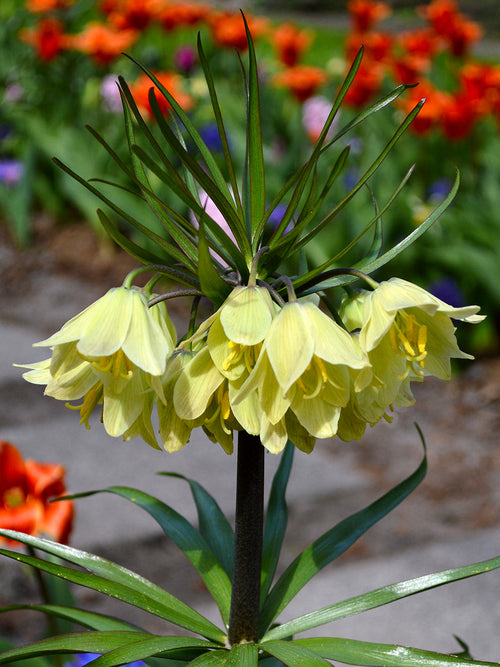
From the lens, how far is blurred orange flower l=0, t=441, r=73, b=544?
124cm

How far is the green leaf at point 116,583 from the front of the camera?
755 mm

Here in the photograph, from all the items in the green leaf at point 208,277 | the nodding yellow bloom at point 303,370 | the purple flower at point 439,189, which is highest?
the purple flower at point 439,189

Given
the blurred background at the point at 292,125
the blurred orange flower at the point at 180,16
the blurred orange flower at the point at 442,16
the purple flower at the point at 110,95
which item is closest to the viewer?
the blurred background at the point at 292,125

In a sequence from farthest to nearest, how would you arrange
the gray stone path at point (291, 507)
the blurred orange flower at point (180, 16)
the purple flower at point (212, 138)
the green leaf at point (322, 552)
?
1. the blurred orange flower at point (180, 16)
2. the purple flower at point (212, 138)
3. the gray stone path at point (291, 507)
4. the green leaf at point (322, 552)

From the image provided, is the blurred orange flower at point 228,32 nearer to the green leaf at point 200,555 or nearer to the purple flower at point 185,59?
the purple flower at point 185,59

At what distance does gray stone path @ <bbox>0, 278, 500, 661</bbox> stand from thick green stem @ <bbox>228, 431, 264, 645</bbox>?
1353mm

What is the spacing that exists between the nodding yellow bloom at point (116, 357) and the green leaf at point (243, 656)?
0.71 feet

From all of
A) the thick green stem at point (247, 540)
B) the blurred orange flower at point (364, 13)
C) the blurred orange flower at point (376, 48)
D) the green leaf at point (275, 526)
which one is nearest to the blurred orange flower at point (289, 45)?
the blurred orange flower at point (364, 13)

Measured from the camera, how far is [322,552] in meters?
0.89

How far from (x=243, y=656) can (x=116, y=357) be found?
1.00ft

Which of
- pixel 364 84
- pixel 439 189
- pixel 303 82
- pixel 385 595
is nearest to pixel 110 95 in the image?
pixel 303 82

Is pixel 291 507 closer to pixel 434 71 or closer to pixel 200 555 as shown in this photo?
pixel 200 555

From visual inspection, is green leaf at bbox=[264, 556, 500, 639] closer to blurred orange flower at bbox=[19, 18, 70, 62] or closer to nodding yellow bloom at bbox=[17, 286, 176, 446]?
nodding yellow bloom at bbox=[17, 286, 176, 446]

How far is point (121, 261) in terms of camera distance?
4.39 metres
